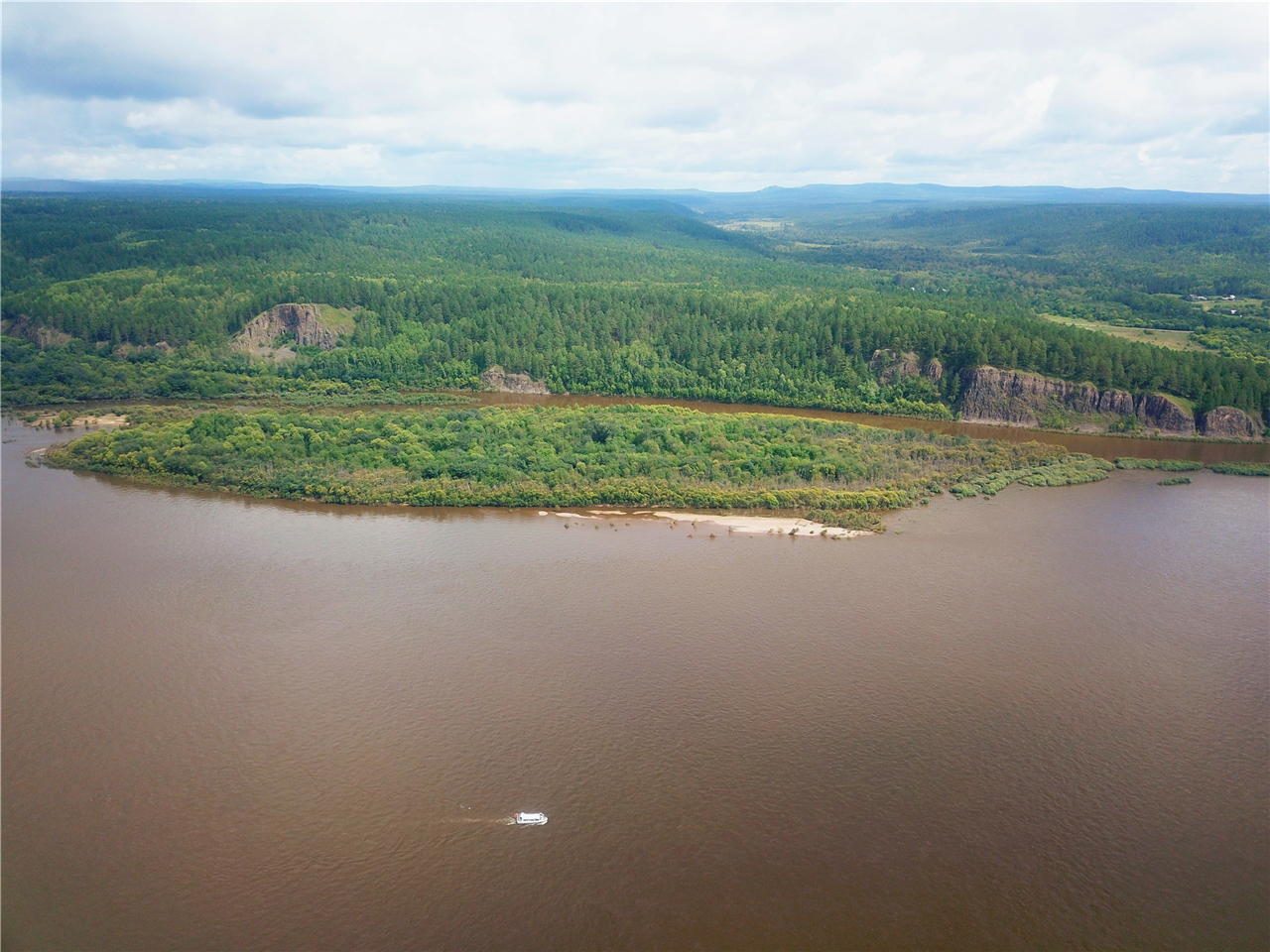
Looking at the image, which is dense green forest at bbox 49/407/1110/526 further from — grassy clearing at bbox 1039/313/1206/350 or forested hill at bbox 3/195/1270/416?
grassy clearing at bbox 1039/313/1206/350

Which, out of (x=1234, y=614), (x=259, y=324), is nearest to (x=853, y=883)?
(x=1234, y=614)

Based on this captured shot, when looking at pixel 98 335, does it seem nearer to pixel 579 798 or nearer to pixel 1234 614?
pixel 579 798

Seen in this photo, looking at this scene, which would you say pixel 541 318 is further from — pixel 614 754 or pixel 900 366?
pixel 614 754

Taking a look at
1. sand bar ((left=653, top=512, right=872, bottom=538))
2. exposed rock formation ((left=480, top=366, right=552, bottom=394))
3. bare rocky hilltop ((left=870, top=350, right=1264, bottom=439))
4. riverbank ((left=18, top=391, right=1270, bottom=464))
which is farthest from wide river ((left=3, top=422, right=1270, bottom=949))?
exposed rock formation ((left=480, top=366, right=552, bottom=394))

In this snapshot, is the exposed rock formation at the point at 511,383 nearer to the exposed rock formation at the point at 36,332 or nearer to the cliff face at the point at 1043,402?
the cliff face at the point at 1043,402

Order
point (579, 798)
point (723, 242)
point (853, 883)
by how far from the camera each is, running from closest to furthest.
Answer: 1. point (853, 883)
2. point (579, 798)
3. point (723, 242)
